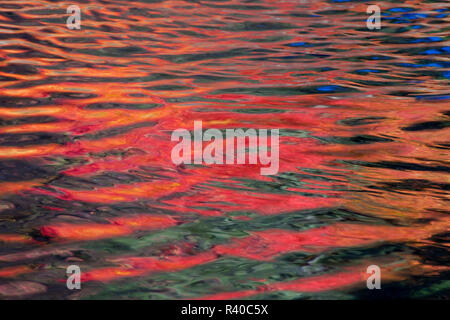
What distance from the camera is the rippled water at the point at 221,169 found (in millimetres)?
1260

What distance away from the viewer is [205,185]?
172 centimetres

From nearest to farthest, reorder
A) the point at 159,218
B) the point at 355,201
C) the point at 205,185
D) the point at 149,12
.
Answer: the point at 159,218, the point at 355,201, the point at 205,185, the point at 149,12

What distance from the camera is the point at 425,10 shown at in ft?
14.8

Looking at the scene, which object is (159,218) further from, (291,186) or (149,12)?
(149,12)

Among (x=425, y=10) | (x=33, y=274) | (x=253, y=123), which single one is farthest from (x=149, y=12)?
(x=33, y=274)

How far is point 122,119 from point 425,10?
3.09 metres

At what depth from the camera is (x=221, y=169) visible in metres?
1.83

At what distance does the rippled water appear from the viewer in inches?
49.6

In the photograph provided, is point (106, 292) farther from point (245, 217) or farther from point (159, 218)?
point (245, 217)
